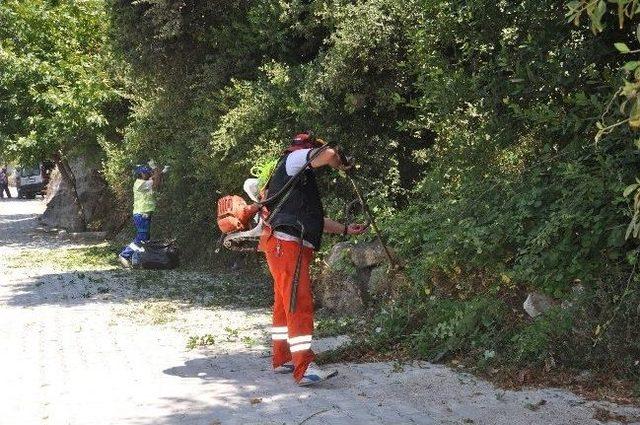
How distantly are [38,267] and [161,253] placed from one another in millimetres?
2561

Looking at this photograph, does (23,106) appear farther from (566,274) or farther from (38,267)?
(566,274)

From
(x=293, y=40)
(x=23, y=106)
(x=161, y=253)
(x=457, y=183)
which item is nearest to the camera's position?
(x=457, y=183)

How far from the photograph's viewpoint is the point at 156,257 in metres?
13.5

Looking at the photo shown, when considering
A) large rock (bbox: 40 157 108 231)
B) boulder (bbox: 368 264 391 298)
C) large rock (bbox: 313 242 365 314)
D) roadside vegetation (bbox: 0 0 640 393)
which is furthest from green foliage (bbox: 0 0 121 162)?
boulder (bbox: 368 264 391 298)

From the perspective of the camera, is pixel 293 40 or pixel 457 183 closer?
pixel 457 183

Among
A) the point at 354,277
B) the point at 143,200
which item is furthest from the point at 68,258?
the point at 354,277

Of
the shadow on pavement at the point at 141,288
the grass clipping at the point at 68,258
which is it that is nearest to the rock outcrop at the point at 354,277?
the shadow on pavement at the point at 141,288

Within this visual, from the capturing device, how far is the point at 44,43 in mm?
19812

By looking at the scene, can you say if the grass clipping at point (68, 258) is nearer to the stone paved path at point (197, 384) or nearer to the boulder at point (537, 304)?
the stone paved path at point (197, 384)

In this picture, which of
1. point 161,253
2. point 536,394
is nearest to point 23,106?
point 161,253

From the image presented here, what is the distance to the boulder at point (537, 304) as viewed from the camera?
6020 millimetres

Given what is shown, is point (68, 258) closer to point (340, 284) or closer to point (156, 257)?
point (156, 257)

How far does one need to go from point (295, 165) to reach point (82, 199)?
1787 cm

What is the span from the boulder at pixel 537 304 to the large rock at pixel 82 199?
1737cm
